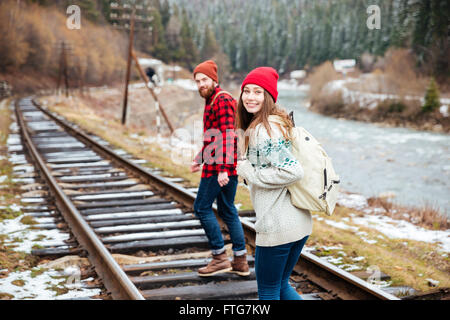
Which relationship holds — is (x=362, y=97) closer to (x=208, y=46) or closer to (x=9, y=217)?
(x=9, y=217)

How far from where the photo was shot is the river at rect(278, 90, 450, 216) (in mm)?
13464

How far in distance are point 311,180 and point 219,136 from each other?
1455 mm

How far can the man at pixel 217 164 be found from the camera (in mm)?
3875

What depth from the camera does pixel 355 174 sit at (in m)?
16.1

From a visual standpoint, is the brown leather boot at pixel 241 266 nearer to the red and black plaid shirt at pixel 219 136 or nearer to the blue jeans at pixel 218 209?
the blue jeans at pixel 218 209

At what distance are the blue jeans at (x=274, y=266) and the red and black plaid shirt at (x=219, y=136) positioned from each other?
1.15 meters

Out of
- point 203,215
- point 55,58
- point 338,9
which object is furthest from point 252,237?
point 338,9

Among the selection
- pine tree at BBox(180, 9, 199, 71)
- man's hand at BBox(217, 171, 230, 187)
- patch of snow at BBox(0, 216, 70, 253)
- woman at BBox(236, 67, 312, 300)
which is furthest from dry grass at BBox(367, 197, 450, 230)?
pine tree at BBox(180, 9, 199, 71)

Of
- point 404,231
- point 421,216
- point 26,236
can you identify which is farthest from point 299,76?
point 26,236

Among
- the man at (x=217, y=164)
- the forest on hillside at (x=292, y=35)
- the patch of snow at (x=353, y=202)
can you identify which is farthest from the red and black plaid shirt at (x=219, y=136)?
the forest on hillside at (x=292, y=35)

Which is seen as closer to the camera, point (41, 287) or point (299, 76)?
point (41, 287)

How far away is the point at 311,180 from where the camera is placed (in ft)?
8.51

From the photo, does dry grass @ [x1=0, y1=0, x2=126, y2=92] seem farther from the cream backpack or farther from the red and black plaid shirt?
the cream backpack

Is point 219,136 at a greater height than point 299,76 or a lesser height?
greater
